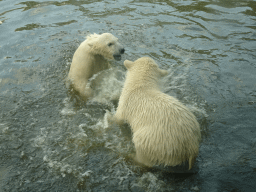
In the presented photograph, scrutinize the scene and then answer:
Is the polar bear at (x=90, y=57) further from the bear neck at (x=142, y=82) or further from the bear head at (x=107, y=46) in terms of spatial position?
the bear neck at (x=142, y=82)

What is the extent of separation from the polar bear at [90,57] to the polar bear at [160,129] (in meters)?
1.55

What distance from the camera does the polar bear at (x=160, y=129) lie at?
2.95 meters

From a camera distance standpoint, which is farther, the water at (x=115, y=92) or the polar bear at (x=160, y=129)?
the water at (x=115, y=92)

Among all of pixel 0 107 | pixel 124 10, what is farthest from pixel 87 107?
pixel 124 10

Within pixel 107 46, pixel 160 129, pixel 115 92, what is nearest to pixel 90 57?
pixel 107 46

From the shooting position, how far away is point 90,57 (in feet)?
16.7

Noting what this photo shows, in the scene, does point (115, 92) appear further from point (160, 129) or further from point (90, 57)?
point (160, 129)

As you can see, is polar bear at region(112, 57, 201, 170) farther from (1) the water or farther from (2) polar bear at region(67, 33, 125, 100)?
(2) polar bear at region(67, 33, 125, 100)

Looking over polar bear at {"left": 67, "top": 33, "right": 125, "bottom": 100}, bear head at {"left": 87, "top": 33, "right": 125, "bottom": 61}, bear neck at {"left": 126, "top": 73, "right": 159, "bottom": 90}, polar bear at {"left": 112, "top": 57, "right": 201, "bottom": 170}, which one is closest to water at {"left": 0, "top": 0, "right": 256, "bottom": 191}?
polar bear at {"left": 67, "top": 33, "right": 125, "bottom": 100}

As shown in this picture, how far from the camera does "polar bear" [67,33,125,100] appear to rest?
4965mm

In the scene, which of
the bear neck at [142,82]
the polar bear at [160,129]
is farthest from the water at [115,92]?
the bear neck at [142,82]

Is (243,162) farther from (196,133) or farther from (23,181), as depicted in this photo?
(23,181)

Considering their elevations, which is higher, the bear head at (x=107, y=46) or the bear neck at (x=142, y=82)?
the bear head at (x=107, y=46)

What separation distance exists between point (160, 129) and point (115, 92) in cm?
214
